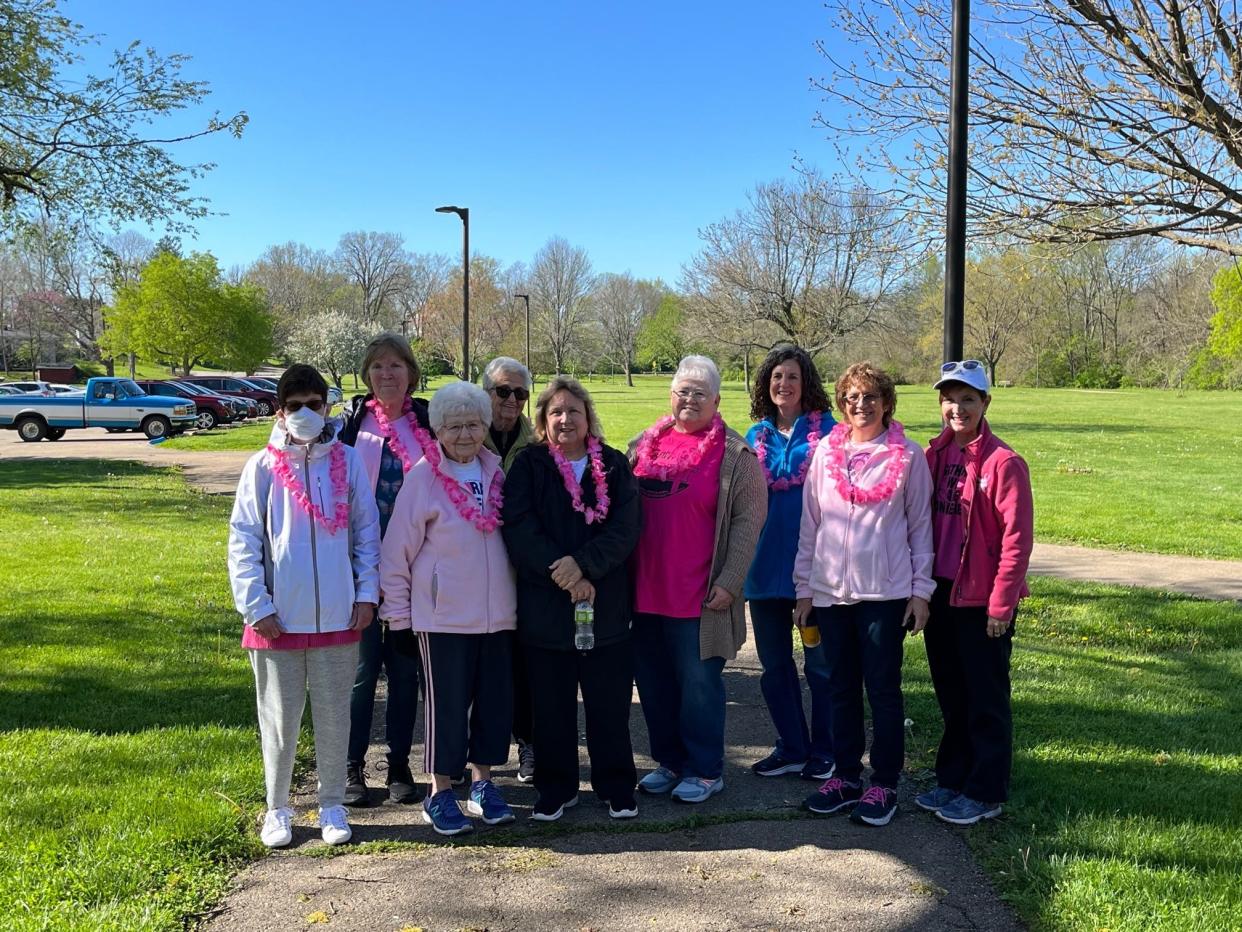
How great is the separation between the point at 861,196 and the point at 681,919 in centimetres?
675

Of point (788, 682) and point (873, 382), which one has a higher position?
point (873, 382)

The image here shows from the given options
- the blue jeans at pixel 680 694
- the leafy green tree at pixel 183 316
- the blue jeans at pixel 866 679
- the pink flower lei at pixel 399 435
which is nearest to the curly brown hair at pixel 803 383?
the blue jeans at pixel 866 679

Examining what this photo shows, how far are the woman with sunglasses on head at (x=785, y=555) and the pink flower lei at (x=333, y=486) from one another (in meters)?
1.86

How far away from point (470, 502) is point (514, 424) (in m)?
0.78

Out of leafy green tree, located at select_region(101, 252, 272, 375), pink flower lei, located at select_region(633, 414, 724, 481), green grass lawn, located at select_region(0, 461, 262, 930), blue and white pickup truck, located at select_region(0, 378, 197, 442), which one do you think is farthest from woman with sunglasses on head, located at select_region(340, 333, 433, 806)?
leafy green tree, located at select_region(101, 252, 272, 375)

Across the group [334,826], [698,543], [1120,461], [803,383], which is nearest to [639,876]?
[334,826]

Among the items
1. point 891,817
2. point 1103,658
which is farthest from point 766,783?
point 1103,658

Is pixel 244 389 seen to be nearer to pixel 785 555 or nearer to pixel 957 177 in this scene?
pixel 957 177

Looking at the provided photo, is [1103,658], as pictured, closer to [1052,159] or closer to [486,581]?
[1052,159]

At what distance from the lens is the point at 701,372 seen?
430 cm

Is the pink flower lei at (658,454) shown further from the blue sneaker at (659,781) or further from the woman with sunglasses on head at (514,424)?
the blue sneaker at (659,781)

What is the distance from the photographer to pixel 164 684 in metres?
6.03

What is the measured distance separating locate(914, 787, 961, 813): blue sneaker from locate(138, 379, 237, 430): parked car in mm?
32058

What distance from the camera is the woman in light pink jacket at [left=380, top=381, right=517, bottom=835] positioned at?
13.1 feet
